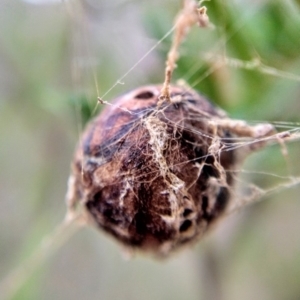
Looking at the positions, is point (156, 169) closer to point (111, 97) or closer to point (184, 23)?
point (184, 23)

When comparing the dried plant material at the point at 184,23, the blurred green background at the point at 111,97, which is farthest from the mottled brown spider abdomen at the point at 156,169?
the blurred green background at the point at 111,97

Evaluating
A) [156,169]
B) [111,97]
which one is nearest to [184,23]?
[156,169]

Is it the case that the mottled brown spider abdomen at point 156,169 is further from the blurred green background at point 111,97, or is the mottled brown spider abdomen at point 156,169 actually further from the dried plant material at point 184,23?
the blurred green background at point 111,97

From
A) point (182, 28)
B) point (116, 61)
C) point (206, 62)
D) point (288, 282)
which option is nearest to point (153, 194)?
point (182, 28)

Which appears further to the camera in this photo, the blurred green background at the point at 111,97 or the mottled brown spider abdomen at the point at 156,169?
the blurred green background at the point at 111,97

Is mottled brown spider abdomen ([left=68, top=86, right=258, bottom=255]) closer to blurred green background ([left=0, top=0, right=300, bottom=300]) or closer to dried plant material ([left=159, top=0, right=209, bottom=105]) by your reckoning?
dried plant material ([left=159, top=0, right=209, bottom=105])

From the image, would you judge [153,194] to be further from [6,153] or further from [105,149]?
[6,153]

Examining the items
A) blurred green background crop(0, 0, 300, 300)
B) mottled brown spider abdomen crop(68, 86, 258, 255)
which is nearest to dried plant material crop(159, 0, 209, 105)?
mottled brown spider abdomen crop(68, 86, 258, 255)
